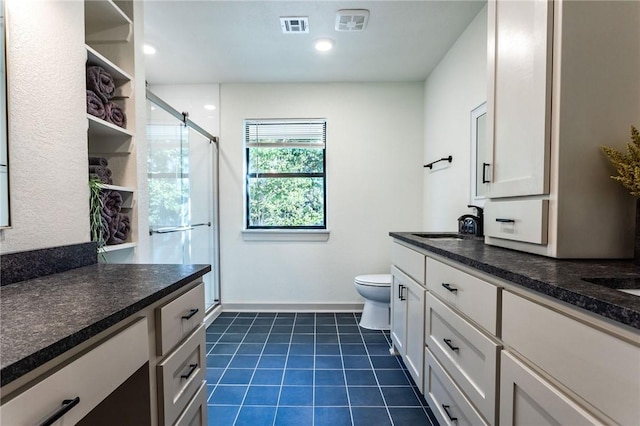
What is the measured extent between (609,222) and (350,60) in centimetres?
220

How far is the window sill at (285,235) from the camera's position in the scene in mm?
3172

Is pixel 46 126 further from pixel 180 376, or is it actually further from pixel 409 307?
pixel 409 307

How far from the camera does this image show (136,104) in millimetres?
1593

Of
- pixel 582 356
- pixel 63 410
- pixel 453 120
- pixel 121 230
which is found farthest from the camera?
pixel 453 120

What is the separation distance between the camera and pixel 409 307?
6.04ft

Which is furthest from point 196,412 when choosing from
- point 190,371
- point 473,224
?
point 473,224

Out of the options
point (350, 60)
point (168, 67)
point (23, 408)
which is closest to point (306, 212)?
point (350, 60)

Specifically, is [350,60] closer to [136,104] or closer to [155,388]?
[136,104]

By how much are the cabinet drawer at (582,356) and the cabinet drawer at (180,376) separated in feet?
3.20

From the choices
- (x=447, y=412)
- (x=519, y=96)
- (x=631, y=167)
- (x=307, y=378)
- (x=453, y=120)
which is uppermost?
(x=453, y=120)

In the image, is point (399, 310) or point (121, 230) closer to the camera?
point (121, 230)

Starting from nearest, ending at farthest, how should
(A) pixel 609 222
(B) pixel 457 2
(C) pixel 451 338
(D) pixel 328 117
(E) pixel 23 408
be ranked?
(E) pixel 23 408
(A) pixel 609 222
(C) pixel 451 338
(B) pixel 457 2
(D) pixel 328 117

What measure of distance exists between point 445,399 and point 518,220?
0.82m

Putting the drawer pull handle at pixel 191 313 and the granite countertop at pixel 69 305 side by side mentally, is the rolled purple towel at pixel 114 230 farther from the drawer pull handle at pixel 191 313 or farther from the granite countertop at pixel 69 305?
the drawer pull handle at pixel 191 313
